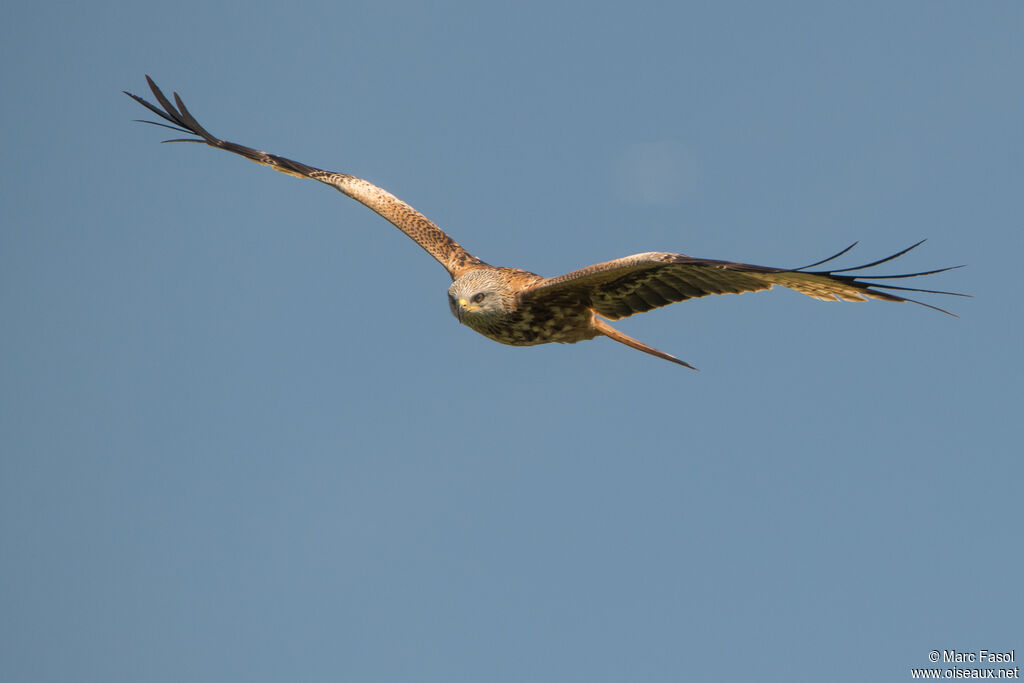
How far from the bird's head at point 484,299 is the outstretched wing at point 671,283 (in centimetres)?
23

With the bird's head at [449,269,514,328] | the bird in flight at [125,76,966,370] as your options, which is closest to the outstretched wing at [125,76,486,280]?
the bird in flight at [125,76,966,370]

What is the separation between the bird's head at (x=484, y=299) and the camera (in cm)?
997

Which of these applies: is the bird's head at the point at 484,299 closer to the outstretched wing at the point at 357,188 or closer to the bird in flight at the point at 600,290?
the bird in flight at the point at 600,290

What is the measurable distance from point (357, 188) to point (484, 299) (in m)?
4.10

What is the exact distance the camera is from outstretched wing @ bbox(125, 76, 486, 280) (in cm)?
1204

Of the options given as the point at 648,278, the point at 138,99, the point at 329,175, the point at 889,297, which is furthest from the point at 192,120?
the point at 889,297

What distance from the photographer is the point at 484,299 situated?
10000 millimetres

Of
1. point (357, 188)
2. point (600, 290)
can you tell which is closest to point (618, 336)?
point (600, 290)

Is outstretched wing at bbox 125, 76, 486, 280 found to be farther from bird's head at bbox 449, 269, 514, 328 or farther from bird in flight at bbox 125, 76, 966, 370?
bird's head at bbox 449, 269, 514, 328

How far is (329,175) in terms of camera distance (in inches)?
533

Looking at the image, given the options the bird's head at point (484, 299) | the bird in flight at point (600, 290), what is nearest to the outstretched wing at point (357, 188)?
the bird in flight at point (600, 290)

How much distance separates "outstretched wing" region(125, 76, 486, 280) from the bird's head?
1523 millimetres

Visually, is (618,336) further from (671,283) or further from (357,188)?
(357,188)

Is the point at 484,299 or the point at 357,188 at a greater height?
the point at 357,188
